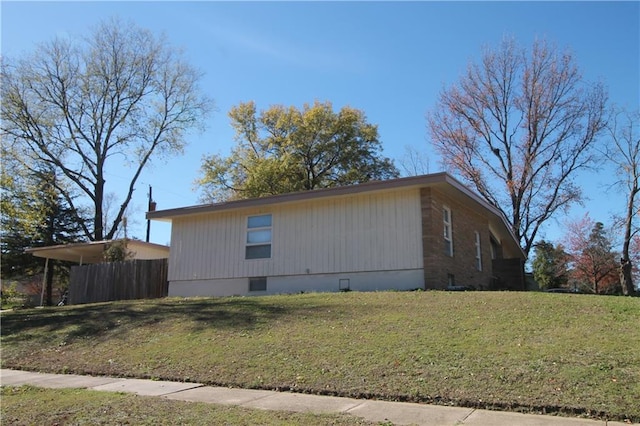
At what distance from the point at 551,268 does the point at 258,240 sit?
38067mm

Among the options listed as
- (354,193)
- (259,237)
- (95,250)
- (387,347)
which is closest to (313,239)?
(354,193)

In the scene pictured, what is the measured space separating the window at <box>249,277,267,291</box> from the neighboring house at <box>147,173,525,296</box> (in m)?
0.03

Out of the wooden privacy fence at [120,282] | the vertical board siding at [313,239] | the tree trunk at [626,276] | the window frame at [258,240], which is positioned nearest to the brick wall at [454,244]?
the vertical board siding at [313,239]

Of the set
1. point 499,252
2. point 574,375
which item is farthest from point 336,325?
point 499,252

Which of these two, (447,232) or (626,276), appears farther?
(626,276)

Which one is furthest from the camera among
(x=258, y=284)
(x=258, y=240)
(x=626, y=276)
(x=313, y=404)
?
(x=626, y=276)

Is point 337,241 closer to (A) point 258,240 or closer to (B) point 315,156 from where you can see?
(A) point 258,240

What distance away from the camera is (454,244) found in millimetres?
16016

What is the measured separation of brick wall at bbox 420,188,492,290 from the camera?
1411 cm

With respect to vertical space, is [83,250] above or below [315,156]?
below

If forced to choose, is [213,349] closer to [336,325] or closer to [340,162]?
[336,325]

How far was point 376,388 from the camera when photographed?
6.45 metres

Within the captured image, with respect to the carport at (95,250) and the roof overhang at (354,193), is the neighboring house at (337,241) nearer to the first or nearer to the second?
the roof overhang at (354,193)

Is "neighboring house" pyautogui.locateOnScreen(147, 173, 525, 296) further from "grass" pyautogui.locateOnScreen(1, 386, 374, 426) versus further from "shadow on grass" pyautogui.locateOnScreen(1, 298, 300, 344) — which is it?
"grass" pyautogui.locateOnScreen(1, 386, 374, 426)
